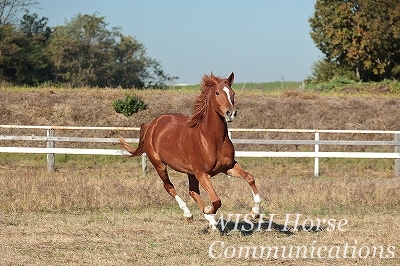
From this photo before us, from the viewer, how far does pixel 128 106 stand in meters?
28.1

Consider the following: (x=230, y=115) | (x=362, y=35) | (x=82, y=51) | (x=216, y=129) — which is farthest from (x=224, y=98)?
(x=82, y=51)

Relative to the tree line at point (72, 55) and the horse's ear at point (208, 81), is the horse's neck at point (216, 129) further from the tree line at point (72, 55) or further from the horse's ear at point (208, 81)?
the tree line at point (72, 55)

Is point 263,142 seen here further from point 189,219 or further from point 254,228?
point 254,228

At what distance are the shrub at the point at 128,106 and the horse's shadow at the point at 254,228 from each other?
1771 centimetres

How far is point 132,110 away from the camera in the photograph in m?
28.2

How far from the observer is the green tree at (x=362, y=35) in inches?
1449

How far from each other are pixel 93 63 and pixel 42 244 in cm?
4006

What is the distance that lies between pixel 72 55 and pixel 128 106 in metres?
19.7

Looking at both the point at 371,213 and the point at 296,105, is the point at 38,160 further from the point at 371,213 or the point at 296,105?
the point at 371,213

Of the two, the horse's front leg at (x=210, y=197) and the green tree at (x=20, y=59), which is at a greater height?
the green tree at (x=20, y=59)

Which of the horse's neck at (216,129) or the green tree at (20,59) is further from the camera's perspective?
the green tree at (20,59)

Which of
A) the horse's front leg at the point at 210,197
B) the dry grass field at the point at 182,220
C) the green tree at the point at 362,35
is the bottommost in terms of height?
the dry grass field at the point at 182,220

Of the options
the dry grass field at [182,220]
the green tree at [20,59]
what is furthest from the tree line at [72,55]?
the dry grass field at [182,220]

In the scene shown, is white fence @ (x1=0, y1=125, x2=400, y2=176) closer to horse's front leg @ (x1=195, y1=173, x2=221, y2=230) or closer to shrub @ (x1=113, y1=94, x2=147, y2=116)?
shrub @ (x1=113, y1=94, x2=147, y2=116)
